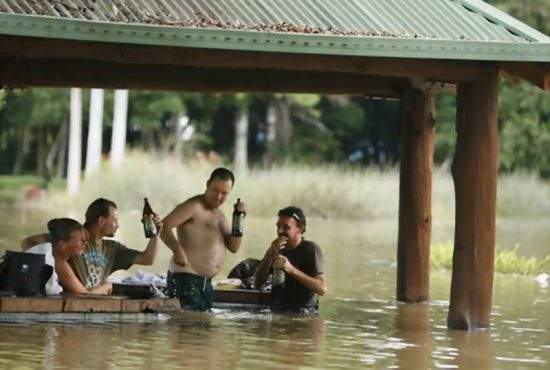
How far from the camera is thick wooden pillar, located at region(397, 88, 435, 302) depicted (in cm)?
1850

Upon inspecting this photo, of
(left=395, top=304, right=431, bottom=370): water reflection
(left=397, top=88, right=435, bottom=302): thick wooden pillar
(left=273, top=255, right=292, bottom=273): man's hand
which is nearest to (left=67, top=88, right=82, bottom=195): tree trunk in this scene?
(left=397, top=88, right=435, bottom=302): thick wooden pillar

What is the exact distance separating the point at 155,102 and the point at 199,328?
34440 millimetres

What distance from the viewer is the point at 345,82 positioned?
18.7 metres

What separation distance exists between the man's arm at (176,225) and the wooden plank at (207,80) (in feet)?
10.4

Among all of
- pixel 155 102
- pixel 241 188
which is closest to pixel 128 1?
pixel 241 188

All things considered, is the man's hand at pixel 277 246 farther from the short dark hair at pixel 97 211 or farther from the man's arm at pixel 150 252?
the short dark hair at pixel 97 211

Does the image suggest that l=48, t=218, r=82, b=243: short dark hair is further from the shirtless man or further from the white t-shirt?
the shirtless man

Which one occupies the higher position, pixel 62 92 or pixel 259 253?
pixel 62 92

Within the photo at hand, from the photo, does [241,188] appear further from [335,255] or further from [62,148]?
[62,148]

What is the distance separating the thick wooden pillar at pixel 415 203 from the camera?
60.7 ft

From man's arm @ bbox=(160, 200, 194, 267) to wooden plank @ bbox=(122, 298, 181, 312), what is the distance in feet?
1.47

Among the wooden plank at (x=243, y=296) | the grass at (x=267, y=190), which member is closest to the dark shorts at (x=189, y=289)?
the wooden plank at (x=243, y=296)

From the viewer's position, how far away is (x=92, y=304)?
47.7 ft

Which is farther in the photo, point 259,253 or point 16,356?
point 259,253
